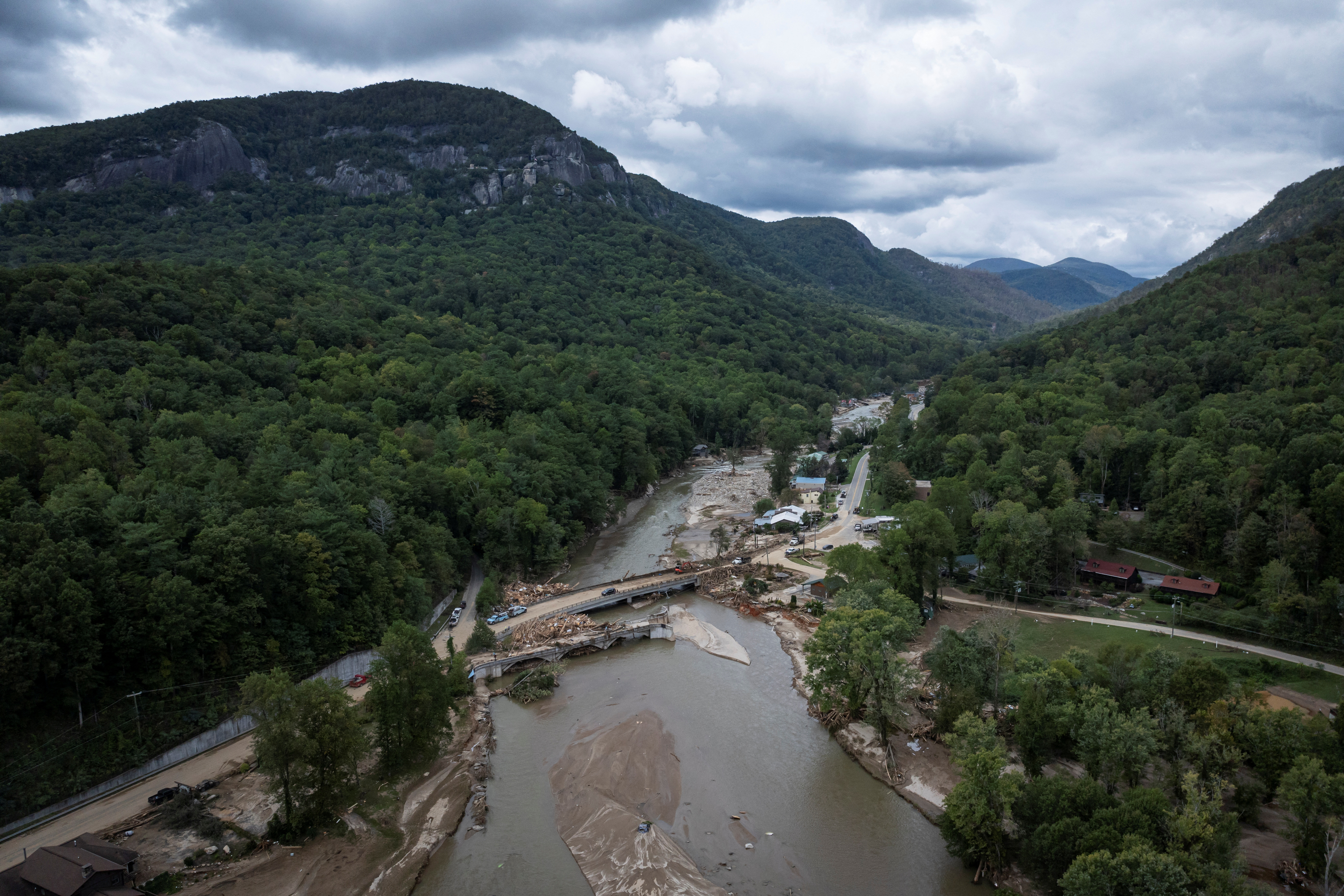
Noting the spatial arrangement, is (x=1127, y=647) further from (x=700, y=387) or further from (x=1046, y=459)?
(x=700, y=387)

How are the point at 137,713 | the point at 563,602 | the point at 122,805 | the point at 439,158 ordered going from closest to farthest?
the point at 122,805 → the point at 137,713 → the point at 563,602 → the point at 439,158

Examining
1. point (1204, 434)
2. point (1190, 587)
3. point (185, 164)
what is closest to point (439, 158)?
point (185, 164)

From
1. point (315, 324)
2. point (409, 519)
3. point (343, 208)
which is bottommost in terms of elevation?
point (409, 519)

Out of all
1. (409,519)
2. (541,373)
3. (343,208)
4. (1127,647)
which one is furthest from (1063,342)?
(343,208)

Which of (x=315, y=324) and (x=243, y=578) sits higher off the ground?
(x=315, y=324)

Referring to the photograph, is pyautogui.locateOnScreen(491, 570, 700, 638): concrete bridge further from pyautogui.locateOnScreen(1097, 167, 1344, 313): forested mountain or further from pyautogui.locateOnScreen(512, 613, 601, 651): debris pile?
pyautogui.locateOnScreen(1097, 167, 1344, 313): forested mountain

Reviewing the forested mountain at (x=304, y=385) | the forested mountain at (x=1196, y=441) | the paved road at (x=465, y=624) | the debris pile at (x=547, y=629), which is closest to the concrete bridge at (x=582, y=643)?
the debris pile at (x=547, y=629)

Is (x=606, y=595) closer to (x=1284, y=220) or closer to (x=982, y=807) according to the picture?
(x=982, y=807)

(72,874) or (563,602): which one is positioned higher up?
(72,874)
